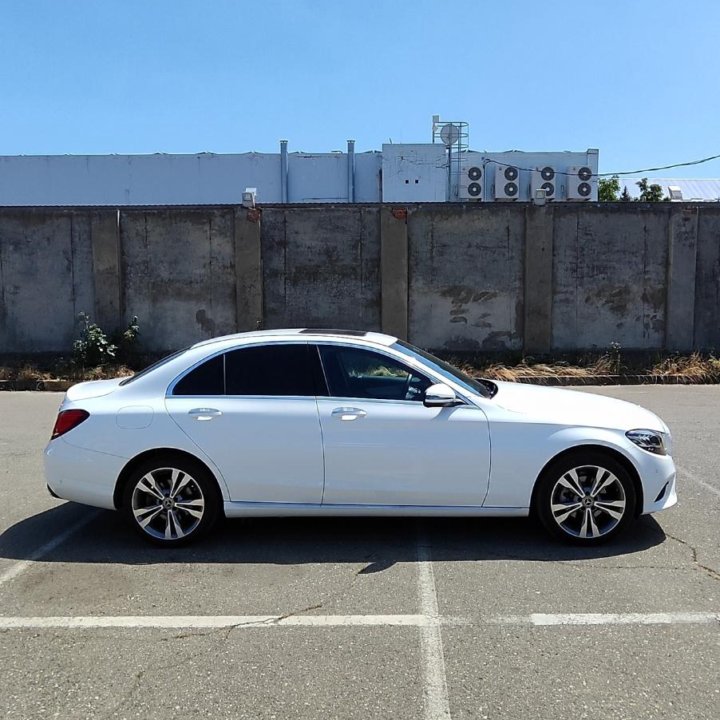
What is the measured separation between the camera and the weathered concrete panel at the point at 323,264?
52.6 ft

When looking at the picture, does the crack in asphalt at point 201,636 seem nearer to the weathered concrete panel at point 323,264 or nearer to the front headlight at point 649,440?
the front headlight at point 649,440

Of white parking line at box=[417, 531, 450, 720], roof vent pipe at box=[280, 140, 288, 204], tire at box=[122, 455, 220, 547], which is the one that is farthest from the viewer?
roof vent pipe at box=[280, 140, 288, 204]

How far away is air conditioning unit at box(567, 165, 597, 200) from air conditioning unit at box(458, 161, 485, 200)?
5.59 m

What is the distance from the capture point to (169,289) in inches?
636

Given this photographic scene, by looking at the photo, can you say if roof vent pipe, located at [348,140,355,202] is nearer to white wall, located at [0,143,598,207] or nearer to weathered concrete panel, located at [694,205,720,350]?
white wall, located at [0,143,598,207]

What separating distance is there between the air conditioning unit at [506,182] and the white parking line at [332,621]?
40043 millimetres

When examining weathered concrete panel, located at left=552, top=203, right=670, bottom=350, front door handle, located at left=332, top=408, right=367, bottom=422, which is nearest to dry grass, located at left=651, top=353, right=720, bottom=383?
weathered concrete panel, located at left=552, top=203, right=670, bottom=350

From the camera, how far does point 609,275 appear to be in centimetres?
1609

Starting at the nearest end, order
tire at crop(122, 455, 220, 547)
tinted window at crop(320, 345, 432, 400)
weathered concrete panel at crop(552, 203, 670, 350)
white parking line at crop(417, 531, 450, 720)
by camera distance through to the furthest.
Answer: white parking line at crop(417, 531, 450, 720), tire at crop(122, 455, 220, 547), tinted window at crop(320, 345, 432, 400), weathered concrete panel at crop(552, 203, 670, 350)

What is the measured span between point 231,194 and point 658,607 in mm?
40560

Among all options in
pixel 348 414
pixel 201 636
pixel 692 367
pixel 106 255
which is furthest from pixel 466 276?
pixel 201 636

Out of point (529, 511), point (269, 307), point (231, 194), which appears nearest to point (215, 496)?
point (529, 511)

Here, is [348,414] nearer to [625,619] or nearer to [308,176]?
[625,619]

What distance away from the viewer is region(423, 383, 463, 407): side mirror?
15.8ft
